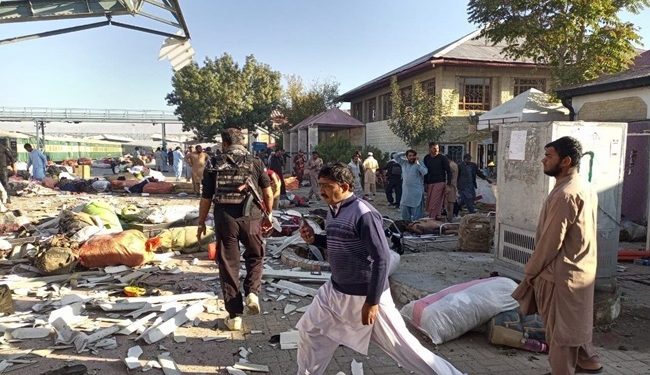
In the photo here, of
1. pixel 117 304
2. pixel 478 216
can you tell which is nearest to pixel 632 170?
pixel 478 216

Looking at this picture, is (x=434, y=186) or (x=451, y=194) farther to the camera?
(x=451, y=194)

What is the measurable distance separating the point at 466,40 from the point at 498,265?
61.2 ft

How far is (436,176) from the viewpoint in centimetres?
Result: 983

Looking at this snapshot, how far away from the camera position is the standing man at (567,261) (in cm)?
307

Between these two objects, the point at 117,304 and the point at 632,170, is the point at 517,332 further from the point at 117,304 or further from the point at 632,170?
the point at 632,170

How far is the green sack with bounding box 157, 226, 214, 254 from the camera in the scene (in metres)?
7.66

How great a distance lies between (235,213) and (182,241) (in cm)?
363

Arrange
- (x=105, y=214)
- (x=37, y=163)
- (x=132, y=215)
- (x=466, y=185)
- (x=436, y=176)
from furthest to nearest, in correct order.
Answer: (x=37, y=163) < (x=466, y=185) < (x=436, y=176) < (x=132, y=215) < (x=105, y=214)

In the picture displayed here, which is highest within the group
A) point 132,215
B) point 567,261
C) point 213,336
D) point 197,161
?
point 197,161

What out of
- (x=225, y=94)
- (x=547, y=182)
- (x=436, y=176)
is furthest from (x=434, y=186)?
(x=225, y=94)

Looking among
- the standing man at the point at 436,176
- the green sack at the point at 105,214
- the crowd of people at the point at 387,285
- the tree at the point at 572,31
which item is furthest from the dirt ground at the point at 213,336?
the tree at the point at 572,31

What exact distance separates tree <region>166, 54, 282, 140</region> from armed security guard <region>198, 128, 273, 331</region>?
3318 centimetres

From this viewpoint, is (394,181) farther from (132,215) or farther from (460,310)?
(460,310)

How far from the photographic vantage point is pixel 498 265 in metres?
5.71
